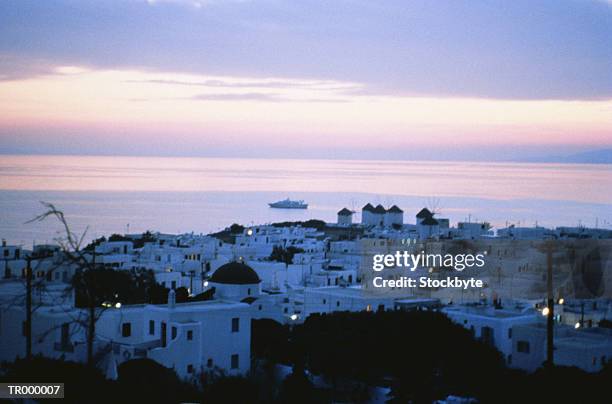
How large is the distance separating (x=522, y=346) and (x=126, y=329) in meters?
5.79

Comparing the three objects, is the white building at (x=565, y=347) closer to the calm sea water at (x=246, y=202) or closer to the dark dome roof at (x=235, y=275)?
the dark dome roof at (x=235, y=275)

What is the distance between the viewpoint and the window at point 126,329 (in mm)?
12768

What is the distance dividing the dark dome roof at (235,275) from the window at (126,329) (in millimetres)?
4420

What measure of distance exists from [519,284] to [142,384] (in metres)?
13.2

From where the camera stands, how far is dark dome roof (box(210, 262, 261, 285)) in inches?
679

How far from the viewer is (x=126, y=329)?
1288 centimetres

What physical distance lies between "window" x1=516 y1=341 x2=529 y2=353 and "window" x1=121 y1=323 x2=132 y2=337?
224 inches

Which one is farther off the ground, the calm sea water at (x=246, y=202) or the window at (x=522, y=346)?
the calm sea water at (x=246, y=202)

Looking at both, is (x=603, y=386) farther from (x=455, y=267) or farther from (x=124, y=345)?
(x=455, y=267)

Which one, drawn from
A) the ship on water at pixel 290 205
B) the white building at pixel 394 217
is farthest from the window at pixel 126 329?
the ship on water at pixel 290 205

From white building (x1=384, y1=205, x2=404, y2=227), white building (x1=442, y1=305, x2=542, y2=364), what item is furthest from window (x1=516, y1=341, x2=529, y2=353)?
white building (x1=384, y1=205, x2=404, y2=227)

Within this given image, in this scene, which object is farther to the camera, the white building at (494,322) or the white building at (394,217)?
the white building at (394,217)

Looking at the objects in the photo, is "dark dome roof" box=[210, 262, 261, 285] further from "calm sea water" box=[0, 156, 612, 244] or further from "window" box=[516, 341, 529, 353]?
"calm sea water" box=[0, 156, 612, 244]

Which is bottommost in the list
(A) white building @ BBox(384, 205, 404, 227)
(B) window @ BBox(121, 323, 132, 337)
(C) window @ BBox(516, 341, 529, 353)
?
(C) window @ BBox(516, 341, 529, 353)
